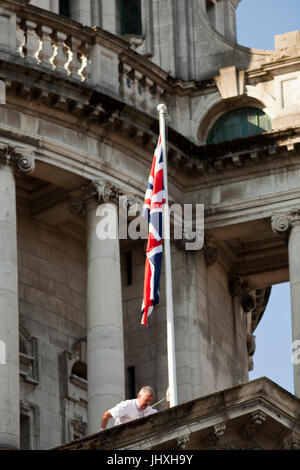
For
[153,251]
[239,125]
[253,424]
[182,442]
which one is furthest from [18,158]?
[182,442]

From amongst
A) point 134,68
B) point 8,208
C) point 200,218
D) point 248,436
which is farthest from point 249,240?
point 248,436

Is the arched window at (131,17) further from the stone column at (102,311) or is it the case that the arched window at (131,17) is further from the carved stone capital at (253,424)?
the carved stone capital at (253,424)

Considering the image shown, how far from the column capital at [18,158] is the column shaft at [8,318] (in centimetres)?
16

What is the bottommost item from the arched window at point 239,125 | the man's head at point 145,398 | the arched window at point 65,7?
the man's head at point 145,398

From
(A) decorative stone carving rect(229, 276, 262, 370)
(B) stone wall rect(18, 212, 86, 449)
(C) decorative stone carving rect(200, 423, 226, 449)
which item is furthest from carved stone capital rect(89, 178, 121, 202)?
(C) decorative stone carving rect(200, 423, 226, 449)

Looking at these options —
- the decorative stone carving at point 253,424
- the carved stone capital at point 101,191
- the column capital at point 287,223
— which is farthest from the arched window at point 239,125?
the decorative stone carving at point 253,424

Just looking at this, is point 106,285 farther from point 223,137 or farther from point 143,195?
point 223,137

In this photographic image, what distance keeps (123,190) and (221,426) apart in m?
12.7

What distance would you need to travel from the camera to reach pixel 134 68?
4331cm

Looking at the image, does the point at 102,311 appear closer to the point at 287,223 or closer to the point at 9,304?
the point at 9,304

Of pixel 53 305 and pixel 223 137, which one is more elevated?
pixel 223 137

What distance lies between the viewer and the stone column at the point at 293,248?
137 ft
